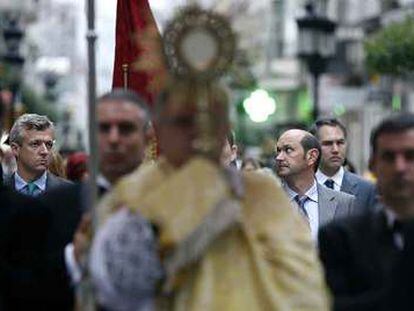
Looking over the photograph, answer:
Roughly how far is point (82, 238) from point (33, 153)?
6.20 m

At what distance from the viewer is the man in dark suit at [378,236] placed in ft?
24.5

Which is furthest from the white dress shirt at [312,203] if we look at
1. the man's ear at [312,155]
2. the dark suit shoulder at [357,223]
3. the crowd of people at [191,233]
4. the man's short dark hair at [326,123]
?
the dark suit shoulder at [357,223]

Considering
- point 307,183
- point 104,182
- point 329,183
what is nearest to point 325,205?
point 307,183

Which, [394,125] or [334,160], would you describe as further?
[334,160]

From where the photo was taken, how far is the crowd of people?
7023mm

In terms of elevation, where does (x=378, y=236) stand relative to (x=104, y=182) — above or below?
below

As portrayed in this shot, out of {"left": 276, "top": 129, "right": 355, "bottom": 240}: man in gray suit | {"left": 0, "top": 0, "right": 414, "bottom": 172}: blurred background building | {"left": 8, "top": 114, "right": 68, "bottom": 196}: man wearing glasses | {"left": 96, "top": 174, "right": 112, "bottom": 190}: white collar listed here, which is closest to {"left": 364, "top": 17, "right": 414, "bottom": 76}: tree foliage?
{"left": 0, "top": 0, "right": 414, "bottom": 172}: blurred background building

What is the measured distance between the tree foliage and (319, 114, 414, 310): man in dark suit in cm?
2294

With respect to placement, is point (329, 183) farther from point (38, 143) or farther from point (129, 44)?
point (129, 44)

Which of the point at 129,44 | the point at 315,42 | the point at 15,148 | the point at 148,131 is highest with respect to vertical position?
the point at 315,42

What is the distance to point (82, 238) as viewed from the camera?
7.47 metres

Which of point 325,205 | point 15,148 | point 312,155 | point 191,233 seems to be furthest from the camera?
point 15,148

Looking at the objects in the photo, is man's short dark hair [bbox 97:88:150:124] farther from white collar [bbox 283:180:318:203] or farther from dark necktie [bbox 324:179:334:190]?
dark necktie [bbox 324:179:334:190]

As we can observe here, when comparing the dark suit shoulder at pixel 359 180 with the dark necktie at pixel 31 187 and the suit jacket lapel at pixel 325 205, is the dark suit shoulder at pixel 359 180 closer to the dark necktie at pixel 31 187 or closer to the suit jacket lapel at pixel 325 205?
the suit jacket lapel at pixel 325 205
